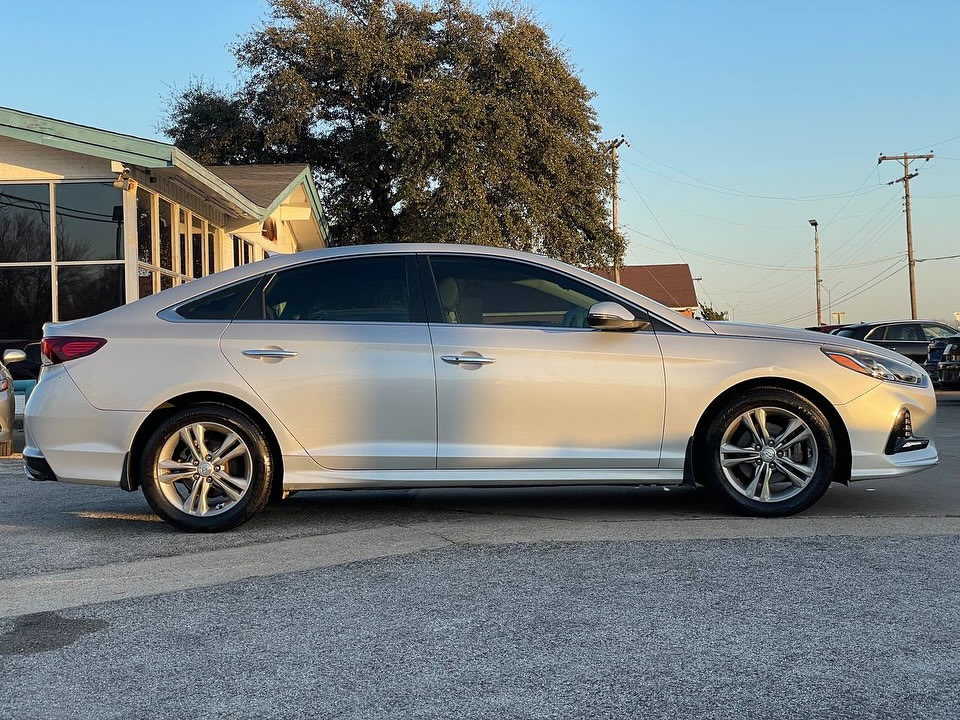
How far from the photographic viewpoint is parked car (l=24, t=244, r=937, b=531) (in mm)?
5875

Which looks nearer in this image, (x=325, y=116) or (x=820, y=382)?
(x=820, y=382)

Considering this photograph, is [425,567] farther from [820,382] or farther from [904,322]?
[904,322]

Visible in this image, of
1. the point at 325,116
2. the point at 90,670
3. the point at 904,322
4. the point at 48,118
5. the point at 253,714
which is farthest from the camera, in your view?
the point at 325,116

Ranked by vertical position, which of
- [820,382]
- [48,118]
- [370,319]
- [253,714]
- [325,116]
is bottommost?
[253,714]

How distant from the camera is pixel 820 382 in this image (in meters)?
6.01

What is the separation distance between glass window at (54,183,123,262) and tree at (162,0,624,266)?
47.2 ft

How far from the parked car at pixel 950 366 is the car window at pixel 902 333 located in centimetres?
294

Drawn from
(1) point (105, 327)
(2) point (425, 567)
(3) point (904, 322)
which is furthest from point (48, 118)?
(3) point (904, 322)

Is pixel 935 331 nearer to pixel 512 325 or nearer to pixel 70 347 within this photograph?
pixel 512 325

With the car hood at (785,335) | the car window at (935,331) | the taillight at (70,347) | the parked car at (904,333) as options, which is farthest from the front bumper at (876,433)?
the car window at (935,331)

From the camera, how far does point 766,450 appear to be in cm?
599

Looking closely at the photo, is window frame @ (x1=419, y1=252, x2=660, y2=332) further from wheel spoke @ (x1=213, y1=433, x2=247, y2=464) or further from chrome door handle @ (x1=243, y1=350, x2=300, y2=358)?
wheel spoke @ (x1=213, y1=433, x2=247, y2=464)

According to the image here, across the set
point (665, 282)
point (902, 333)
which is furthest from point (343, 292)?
point (665, 282)

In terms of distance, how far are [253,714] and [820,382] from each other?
4.02 meters
